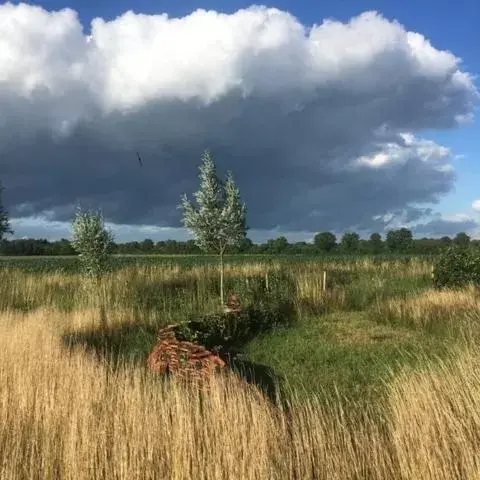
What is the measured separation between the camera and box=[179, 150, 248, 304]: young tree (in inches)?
698

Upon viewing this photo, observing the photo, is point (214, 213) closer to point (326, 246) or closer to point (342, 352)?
point (342, 352)

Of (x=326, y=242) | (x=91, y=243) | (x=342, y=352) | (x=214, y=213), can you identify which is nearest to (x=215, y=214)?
(x=214, y=213)

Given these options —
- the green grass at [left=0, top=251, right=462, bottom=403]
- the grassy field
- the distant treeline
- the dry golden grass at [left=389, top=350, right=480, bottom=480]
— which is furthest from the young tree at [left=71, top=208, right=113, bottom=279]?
the distant treeline

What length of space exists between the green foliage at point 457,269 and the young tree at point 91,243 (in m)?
11.2

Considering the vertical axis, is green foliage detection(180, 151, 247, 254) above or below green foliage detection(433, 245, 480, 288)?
above

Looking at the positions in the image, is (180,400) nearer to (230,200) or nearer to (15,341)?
(15,341)

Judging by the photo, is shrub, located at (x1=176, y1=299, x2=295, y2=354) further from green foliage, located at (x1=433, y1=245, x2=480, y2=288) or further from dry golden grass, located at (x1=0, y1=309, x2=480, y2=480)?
green foliage, located at (x1=433, y1=245, x2=480, y2=288)

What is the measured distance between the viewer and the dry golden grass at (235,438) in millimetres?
3838

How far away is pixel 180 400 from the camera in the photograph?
4.38 metres


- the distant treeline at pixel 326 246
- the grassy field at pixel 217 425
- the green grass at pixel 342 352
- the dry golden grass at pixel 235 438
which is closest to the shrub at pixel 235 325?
the green grass at pixel 342 352

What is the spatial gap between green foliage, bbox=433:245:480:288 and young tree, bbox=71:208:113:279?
36.6 feet

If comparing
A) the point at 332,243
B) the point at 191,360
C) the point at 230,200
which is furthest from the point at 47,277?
the point at 332,243

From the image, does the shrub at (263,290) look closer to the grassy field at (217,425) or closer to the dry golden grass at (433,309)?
the dry golden grass at (433,309)

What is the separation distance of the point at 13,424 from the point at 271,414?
2117 mm
